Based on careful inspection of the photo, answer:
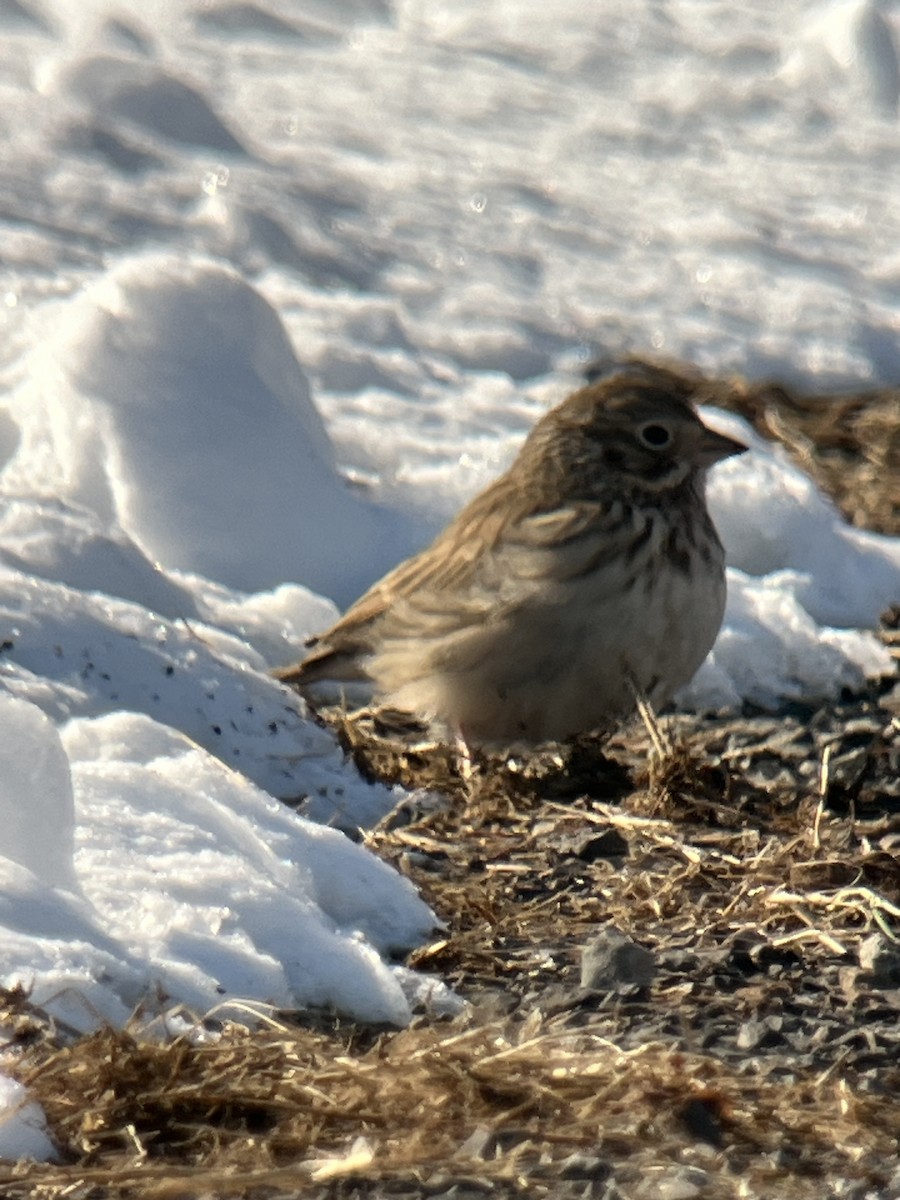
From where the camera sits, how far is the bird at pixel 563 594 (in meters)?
5.69

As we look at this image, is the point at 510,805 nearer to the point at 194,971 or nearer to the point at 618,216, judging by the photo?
the point at 194,971

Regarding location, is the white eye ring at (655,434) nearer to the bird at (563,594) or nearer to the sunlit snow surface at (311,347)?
the bird at (563,594)

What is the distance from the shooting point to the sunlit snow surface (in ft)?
13.1

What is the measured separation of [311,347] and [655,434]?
114 inches

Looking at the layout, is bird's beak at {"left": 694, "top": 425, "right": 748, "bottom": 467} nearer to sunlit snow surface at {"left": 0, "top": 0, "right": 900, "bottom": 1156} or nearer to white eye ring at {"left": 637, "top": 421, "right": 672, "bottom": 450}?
white eye ring at {"left": 637, "top": 421, "right": 672, "bottom": 450}

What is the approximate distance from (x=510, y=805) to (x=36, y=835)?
1904mm

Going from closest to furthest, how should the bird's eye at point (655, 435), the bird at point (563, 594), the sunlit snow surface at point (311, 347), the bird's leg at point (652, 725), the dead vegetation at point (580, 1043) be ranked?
the dead vegetation at point (580, 1043) < the sunlit snow surface at point (311, 347) < the bird's leg at point (652, 725) < the bird at point (563, 594) < the bird's eye at point (655, 435)

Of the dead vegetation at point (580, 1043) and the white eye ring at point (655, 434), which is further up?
the white eye ring at point (655, 434)

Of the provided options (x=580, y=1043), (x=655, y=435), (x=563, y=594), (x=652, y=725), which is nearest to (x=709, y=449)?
(x=655, y=435)

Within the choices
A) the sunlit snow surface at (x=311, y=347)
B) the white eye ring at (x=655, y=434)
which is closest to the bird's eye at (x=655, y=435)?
the white eye ring at (x=655, y=434)

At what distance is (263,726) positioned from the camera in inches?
216

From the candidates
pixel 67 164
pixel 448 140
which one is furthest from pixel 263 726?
pixel 448 140

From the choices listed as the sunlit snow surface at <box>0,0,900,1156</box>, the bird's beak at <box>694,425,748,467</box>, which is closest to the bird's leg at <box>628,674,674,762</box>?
the sunlit snow surface at <box>0,0,900,1156</box>

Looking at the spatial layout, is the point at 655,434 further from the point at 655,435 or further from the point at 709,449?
the point at 709,449
